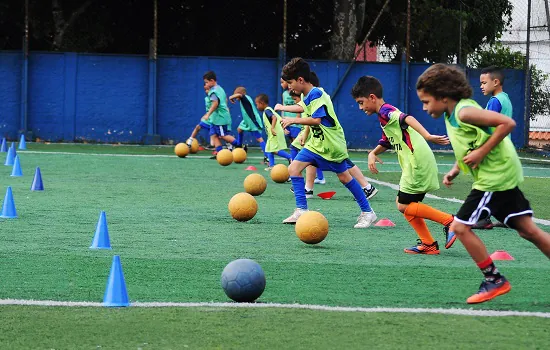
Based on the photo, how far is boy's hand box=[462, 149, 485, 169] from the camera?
7270 millimetres

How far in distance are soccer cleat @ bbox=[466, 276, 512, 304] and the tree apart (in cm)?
2580

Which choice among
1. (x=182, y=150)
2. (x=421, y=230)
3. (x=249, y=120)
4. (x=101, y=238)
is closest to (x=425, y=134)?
(x=421, y=230)

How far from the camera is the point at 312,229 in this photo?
1043 centimetres

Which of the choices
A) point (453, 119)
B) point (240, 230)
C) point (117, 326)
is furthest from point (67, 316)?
point (240, 230)

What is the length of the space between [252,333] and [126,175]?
14.4m

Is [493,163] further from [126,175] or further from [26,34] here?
[26,34]

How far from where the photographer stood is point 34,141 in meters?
32.1

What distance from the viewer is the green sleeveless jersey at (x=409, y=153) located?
34.9 feet

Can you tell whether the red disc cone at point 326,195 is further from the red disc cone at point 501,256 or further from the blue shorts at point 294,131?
the red disc cone at point 501,256

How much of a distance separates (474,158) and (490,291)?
0.91 metres

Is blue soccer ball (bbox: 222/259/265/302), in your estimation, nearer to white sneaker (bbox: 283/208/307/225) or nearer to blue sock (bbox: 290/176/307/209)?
white sneaker (bbox: 283/208/307/225)

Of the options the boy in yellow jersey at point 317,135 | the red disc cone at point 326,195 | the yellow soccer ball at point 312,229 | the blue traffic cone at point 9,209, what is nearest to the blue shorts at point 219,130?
the red disc cone at point 326,195

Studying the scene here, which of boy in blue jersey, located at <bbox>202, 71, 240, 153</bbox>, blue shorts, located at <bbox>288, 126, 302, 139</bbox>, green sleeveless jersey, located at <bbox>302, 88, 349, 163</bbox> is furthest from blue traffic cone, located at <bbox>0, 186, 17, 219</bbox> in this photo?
boy in blue jersey, located at <bbox>202, 71, 240, 153</bbox>

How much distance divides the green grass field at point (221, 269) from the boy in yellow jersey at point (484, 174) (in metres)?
0.32
